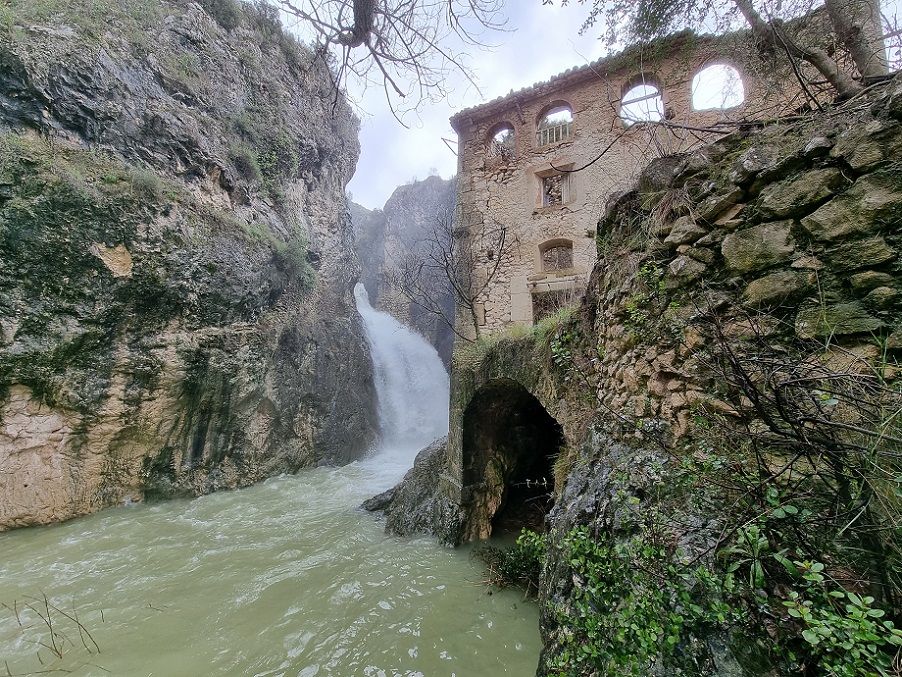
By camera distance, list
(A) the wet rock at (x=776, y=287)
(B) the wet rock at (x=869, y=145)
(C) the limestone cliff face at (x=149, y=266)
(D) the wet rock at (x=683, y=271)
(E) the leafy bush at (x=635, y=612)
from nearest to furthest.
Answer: (E) the leafy bush at (x=635, y=612), (B) the wet rock at (x=869, y=145), (A) the wet rock at (x=776, y=287), (D) the wet rock at (x=683, y=271), (C) the limestone cliff face at (x=149, y=266)

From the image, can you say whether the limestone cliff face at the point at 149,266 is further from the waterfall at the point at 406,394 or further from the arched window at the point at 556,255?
the arched window at the point at 556,255

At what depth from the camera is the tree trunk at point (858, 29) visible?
2.92 m

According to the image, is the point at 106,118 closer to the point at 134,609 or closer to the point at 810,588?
the point at 134,609

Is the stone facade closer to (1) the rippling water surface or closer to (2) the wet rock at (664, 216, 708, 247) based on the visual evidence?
(1) the rippling water surface

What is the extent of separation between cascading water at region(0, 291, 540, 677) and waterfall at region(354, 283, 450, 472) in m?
6.11

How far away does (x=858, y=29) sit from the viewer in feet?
9.66

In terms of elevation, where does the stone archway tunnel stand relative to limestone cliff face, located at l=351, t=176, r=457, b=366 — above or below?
below

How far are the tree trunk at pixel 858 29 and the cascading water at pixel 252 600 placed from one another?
567cm

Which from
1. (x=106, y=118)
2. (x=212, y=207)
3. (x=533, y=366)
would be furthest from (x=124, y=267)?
(x=533, y=366)

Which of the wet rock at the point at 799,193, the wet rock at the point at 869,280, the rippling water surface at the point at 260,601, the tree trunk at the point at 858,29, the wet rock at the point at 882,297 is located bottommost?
the rippling water surface at the point at 260,601

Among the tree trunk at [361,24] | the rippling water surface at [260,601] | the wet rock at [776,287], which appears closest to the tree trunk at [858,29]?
the wet rock at [776,287]

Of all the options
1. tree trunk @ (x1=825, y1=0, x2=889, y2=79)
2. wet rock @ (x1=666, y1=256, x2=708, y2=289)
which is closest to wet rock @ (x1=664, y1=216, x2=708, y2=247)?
wet rock @ (x1=666, y1=256, x2=708, y2=289)

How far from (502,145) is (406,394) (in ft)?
36.5

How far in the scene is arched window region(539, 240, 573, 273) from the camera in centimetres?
820
